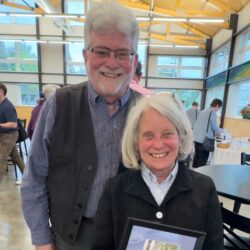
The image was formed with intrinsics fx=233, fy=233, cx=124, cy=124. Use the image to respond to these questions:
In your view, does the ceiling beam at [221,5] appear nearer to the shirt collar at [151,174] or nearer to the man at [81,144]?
the man at [81,144]

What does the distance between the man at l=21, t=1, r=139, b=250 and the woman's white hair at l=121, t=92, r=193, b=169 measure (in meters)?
0.07

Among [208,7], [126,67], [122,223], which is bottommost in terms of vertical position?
[122,223]

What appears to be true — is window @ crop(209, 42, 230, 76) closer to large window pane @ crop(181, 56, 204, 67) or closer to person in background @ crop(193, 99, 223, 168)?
large window pane @ crop(181, 56, 204, 67)

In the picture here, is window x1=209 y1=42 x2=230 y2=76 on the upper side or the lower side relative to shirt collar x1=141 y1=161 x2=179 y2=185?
upper

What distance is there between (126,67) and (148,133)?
0.88ft

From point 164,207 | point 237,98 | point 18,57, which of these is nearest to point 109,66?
point 164,207

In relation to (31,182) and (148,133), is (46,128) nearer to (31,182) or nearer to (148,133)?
(31,182)

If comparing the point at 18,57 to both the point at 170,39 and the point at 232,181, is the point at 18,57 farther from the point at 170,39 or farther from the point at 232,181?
the point at 232,181

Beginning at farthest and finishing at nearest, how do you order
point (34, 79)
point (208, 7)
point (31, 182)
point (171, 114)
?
point (34, 79)
point (208, 7)
point (31, 182)
point (171, 114)

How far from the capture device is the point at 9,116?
3221 millimetres

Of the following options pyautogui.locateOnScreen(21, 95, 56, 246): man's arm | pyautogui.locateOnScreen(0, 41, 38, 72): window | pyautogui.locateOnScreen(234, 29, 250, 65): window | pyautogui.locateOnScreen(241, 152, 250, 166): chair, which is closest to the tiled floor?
pyautogui.locateOnScreen(241, 152, 250, 166): chair

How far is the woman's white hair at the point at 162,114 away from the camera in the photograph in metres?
0.85

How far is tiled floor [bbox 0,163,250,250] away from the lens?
233 centimetres

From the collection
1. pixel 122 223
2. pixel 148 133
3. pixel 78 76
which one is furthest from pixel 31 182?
pixel 78 76
